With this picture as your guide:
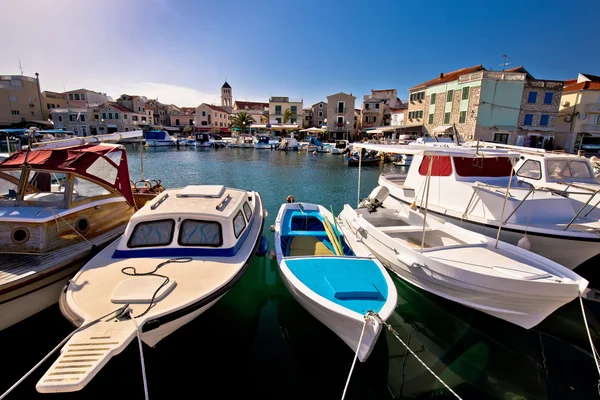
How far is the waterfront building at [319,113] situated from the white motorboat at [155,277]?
224 ft

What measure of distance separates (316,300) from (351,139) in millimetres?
59307

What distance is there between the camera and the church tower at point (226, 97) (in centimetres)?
8943

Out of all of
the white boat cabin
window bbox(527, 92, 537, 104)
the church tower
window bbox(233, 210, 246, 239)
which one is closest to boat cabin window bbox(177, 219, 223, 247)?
the white boat cabin

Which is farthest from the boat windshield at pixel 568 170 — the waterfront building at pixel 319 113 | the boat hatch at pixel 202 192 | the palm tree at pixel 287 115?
the waterfront building at pixel 319 113

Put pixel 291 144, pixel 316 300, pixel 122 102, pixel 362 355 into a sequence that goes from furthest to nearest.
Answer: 1. pixel 122 102
2. pixel 291 144
3. pixel 316 300
4. pixel 362 355

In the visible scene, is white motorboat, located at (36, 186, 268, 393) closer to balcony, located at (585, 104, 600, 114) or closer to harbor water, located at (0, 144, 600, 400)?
harbor water, located at (0, 144, 600, 400)

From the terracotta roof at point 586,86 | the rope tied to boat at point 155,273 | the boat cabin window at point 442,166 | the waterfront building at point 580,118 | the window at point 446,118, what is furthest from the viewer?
the window at point 446,118

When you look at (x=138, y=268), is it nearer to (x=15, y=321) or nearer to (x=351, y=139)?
(x=15, y=321)

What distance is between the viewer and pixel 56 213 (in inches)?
250

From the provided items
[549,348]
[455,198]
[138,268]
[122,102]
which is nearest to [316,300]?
[138,268]

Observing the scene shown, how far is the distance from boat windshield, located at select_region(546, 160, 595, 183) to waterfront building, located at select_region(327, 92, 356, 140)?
52117 mm

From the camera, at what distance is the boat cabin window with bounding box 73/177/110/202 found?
24.0 feet

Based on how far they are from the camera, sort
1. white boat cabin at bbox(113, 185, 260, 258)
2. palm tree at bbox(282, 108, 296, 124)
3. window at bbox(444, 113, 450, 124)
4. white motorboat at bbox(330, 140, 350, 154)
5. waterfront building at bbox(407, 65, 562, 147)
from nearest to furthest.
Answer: white boat cabin at bbox(113, 185, 260, 258) → waterfront building at bbox(407, 65, 562, 147) → window at bbox(444, 113, 450, 124) → white motorboat at bbox(330, 140, 350, 154) → palm tree at bbox(282, 108, 296, 124)

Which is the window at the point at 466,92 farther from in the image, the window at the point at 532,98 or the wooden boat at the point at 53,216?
the wooden boat at the point at 53,216
